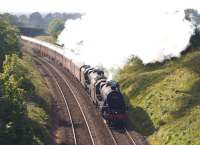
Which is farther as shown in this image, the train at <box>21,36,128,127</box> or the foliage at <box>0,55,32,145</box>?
the train at <box>21,36,128,127</box>

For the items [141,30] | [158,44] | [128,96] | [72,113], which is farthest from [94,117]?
[141,30]

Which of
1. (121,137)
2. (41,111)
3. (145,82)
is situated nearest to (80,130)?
(121,137)

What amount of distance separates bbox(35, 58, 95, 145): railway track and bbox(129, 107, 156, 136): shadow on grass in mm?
4876

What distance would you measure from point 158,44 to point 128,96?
327 inches

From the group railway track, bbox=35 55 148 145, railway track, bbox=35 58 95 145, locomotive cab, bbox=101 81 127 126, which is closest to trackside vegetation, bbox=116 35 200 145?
railway track, bbox=35 55 148 145

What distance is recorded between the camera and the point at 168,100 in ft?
127

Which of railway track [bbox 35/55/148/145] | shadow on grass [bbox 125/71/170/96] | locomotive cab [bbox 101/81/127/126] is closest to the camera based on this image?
railway track [bbox 35/55/148/145]

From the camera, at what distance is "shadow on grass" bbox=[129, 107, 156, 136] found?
35.8 metres

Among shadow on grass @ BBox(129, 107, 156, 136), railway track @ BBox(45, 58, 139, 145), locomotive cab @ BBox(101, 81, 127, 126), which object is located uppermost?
locomotive cab @ BBox(101, 81, 127, 126)

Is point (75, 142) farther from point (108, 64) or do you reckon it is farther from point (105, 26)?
point (105, 26)

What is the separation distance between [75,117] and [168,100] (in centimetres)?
1002

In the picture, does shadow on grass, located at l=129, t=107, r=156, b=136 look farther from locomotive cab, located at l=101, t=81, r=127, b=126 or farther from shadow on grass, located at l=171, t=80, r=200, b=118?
shadow on grass, located at l=171, t=80, r=200, b=118

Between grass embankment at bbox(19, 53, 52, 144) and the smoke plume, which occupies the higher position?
the smoke plume

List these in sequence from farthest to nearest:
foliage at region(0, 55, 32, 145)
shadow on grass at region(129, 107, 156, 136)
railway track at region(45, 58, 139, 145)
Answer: shadow on grass at region(129, 107, 156, 136) < railway track at region(45, 58, 139, 145) < foliage at region(0, 55, 32, 145)
